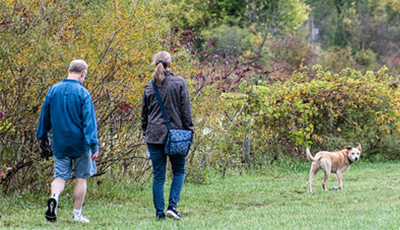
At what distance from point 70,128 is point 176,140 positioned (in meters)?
1.20

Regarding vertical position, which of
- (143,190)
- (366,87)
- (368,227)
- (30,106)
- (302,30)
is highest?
(302,30)

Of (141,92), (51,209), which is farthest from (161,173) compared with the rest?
(141,92)

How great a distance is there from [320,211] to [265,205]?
3.70 feet

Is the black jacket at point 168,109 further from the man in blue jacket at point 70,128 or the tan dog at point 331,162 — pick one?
the tan dog at point 331,162

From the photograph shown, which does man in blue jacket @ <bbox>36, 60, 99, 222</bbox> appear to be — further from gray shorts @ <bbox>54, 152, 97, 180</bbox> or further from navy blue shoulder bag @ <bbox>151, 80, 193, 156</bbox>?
navy blue shoulder bag @ <bbox>151, 80, 193, 156</bbox>

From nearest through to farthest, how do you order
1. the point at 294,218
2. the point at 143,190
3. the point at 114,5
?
the point at 294,218 < the point at 114,5 < the point at 143,190

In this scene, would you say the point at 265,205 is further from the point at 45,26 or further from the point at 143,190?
the point at 45,26

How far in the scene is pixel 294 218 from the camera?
7.02 metres

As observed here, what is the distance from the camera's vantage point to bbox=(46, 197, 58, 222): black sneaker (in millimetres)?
6426


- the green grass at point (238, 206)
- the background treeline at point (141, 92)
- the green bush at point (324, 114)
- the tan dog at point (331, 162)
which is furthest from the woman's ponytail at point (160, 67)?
the green bush at point (324, 114)

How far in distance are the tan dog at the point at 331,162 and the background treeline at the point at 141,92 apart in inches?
79.7

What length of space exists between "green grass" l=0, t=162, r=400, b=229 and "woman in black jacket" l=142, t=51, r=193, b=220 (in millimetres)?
389

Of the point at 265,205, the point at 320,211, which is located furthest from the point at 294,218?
the point at 265,205

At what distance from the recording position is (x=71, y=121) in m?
6.48
